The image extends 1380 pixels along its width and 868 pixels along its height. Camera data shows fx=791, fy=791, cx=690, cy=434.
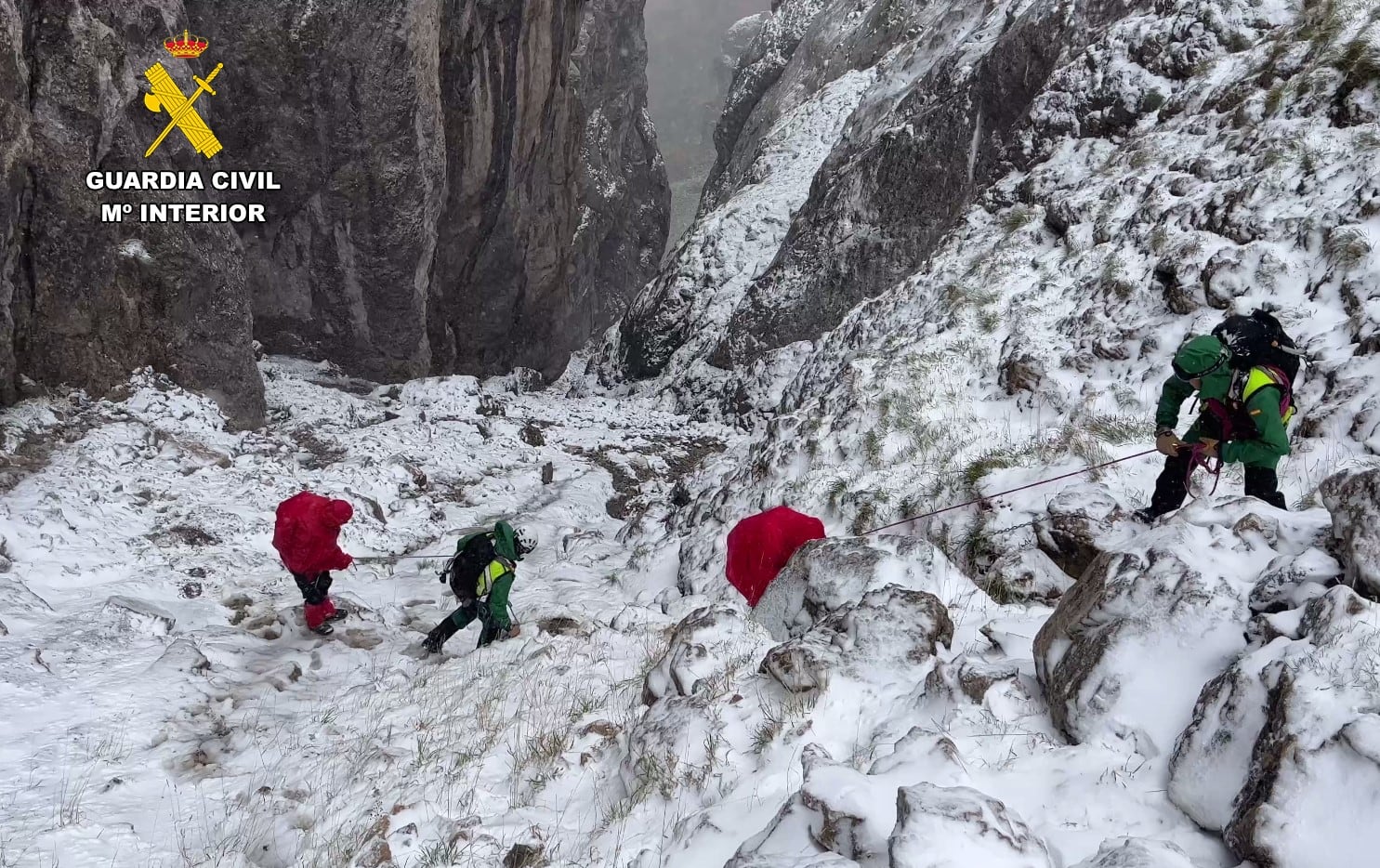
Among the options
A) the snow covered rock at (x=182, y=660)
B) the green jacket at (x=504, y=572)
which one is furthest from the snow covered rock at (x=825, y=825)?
the snow covered rock at (x=182, y=660)

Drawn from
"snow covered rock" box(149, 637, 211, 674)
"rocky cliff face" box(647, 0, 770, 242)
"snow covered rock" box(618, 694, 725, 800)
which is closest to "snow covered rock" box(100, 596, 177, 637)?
"snow covered rock" box(149, 637, 211, 674)

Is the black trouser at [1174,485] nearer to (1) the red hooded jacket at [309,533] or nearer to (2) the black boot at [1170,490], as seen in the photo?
(2) the black boot at [1170,490]

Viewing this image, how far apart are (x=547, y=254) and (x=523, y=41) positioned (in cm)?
818

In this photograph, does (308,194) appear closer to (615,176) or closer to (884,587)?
(884,587)

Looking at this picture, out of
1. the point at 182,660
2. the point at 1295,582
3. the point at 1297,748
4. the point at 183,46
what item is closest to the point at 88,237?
the point at 183,46

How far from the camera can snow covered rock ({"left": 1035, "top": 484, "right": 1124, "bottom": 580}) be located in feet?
16.3

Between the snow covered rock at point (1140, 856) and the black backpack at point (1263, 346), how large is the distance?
328cm

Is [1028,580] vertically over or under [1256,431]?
under

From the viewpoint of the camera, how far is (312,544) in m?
7.17

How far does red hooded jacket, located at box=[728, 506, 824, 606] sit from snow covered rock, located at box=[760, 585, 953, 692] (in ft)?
5.78

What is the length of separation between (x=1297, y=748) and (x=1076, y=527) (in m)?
3.01

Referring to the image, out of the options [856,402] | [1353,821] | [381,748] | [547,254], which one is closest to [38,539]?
[381,748]

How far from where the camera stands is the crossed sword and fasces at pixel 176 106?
12.9m

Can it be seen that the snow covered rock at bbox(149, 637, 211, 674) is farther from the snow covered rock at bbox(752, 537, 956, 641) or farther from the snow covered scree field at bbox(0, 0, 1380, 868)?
the snow covered rock at bbox(752, 537, 956, 641)
